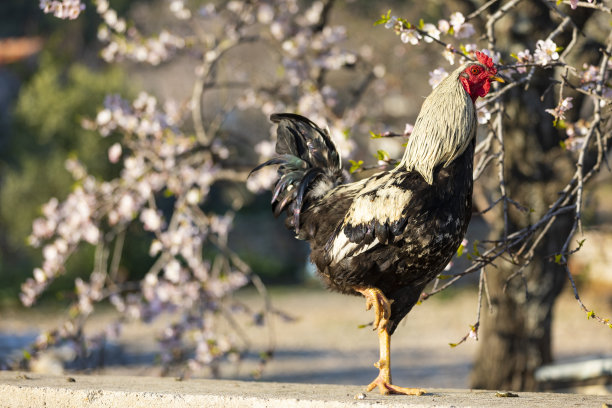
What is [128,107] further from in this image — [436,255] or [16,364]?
[436,255]

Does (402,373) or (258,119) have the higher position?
(258,119)

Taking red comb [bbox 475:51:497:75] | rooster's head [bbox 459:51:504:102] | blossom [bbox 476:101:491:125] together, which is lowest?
blossom [bbox 476:101:491:125]

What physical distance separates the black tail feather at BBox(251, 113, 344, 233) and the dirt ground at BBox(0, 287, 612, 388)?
4.98 meters

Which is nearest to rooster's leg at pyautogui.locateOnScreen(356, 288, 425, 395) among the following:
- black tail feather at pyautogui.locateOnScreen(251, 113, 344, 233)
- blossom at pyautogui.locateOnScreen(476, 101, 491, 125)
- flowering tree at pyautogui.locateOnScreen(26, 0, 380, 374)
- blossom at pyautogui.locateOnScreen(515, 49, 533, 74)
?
black tail feather at pyautogui.locateOnScreen(251, 113, 344, 233)

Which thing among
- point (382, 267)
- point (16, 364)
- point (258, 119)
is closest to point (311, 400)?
point (382, 267)

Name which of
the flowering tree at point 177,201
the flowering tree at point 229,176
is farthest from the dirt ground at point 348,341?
the flowering tree at point 229,176

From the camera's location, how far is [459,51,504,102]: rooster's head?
3883 millimetres

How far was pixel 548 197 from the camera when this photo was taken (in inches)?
245

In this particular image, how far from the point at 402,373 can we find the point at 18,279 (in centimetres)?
798

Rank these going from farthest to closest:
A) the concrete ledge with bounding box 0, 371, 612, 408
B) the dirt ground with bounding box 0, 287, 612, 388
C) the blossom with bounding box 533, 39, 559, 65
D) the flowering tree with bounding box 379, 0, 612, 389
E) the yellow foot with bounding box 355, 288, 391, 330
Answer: the dirt ground with bounding box 0, 287, 612, 388, the flowering tree with bounding box 379, 0, 612, 389, the blossom with bounding box 533, 39, 559, 65, the yellow foot with bounding box 355, 288, 391, 330, the concrete ledge with bounding box 0, 371, 612, 408

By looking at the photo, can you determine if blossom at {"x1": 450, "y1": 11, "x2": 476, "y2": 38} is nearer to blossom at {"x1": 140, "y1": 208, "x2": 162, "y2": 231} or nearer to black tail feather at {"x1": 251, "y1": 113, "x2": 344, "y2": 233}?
black tail feather at {"x1": 251, "y1": 113, "x2": 344, "y2": 233}

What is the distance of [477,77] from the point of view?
389cm

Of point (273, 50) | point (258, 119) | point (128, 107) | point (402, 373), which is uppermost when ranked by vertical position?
point (258, 119)

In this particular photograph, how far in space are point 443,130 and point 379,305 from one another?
927 millimetres
